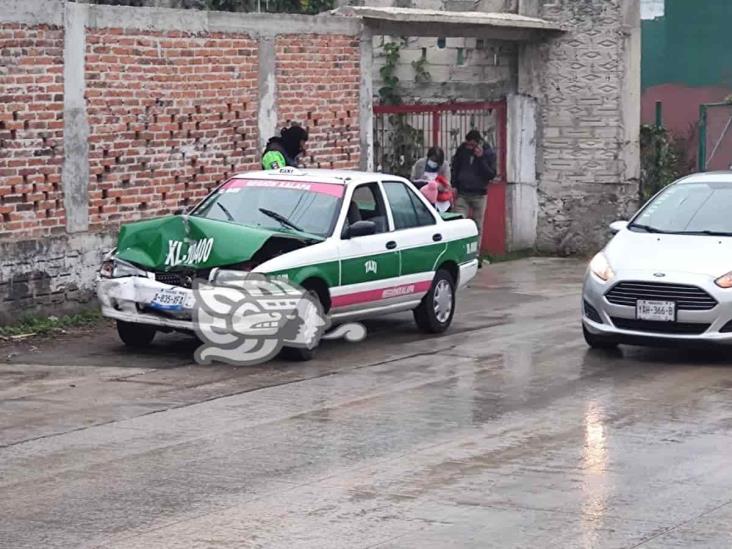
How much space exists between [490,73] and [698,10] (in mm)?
7671

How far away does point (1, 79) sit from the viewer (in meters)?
15.1

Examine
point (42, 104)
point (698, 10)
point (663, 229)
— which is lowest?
point (663, 229)

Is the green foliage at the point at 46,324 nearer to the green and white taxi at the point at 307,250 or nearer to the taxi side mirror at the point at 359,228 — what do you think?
the green and white taxi at the point at 307,250

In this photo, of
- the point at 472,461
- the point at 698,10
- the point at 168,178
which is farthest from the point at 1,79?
the point at 698,10

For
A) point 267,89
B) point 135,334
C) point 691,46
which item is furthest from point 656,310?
point 691,46

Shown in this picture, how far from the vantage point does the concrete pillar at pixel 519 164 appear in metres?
23.5

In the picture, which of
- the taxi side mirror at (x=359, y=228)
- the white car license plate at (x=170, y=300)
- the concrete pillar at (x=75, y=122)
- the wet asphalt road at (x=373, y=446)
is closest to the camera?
the wet asphalt road at (x=373, y=446)

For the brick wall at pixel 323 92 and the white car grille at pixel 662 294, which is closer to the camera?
the white car grille at pixel 662 294

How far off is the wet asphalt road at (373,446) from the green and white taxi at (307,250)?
47 cm

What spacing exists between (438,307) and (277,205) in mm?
2101

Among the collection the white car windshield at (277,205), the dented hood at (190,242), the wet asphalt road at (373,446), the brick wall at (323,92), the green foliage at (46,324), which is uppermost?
the brick wall at (323,92)

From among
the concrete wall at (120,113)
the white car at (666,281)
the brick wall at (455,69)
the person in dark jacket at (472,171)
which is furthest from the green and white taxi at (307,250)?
the brick wall at (455,69)

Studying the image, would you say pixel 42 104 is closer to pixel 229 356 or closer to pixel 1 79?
pixel 1 79

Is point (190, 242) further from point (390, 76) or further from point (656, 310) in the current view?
point (390, 76)
